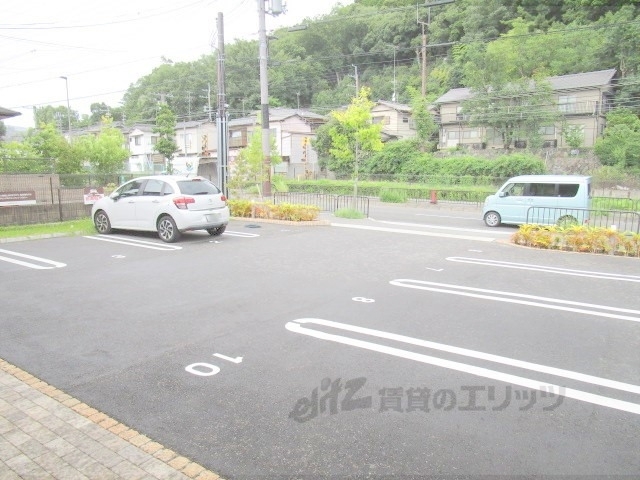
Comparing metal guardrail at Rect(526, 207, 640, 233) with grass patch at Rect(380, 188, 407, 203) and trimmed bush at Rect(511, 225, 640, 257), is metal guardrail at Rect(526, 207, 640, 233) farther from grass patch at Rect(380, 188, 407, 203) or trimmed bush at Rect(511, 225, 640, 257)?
grass patch at Rect(380, 188, 407, 203)

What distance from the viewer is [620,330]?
5426mm

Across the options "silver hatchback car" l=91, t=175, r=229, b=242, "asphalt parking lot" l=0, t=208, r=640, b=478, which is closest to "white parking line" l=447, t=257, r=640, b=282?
"asphalt parking lot" l=0, t=208, r=640, b=478

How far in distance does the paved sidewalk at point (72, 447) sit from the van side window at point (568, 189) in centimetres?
1639

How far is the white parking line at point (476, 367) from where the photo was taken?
378cm

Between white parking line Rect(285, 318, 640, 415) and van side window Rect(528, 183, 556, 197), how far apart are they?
13726mm

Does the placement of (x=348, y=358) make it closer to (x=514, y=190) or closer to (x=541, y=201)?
(x=541, y=201)

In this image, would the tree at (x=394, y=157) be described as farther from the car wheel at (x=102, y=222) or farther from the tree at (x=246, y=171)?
the car wheel at (x=102, y=222)

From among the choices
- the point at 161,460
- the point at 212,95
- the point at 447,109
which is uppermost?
the point at 212,95

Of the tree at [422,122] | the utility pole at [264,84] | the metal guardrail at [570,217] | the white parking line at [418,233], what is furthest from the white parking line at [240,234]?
the tree at [422,122]

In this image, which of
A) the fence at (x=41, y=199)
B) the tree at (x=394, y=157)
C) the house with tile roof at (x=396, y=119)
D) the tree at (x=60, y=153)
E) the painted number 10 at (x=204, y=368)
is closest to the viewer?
the painted number 10 at (x=204, y=368)

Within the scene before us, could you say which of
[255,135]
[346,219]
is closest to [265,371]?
[346,219]

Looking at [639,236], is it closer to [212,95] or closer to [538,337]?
[538,337]

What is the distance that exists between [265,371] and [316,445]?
1233mm

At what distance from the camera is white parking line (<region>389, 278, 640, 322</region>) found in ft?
20.1
